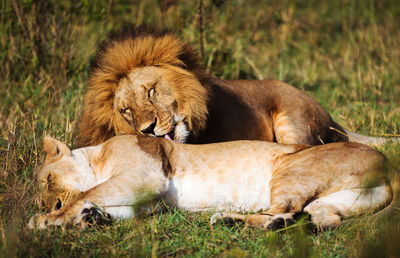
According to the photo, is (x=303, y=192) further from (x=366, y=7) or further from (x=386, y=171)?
(x=366, y=7)

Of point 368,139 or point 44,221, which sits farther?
point 368,139

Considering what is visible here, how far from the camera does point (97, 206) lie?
278cm

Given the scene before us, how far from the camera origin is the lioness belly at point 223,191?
3162 mm

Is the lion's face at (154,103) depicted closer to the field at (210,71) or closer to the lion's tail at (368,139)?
the field at (210,71)

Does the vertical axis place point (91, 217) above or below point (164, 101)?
below

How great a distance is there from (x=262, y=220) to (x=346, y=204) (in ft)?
1.69

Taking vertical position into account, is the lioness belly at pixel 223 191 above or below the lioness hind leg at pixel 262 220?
below

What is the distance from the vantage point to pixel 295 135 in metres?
4.33

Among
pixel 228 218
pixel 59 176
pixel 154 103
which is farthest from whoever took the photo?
pixel 154 103

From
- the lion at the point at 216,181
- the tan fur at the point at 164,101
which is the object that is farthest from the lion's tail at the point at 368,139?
the lion at the point at 216,181

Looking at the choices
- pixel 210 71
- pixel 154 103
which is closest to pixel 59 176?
pixel 154 103

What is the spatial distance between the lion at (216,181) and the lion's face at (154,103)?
0.18m

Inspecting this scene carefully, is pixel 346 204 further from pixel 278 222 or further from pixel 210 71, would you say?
pixel 210 71

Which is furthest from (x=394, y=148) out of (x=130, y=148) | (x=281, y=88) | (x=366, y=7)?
(x=366, y=7)
